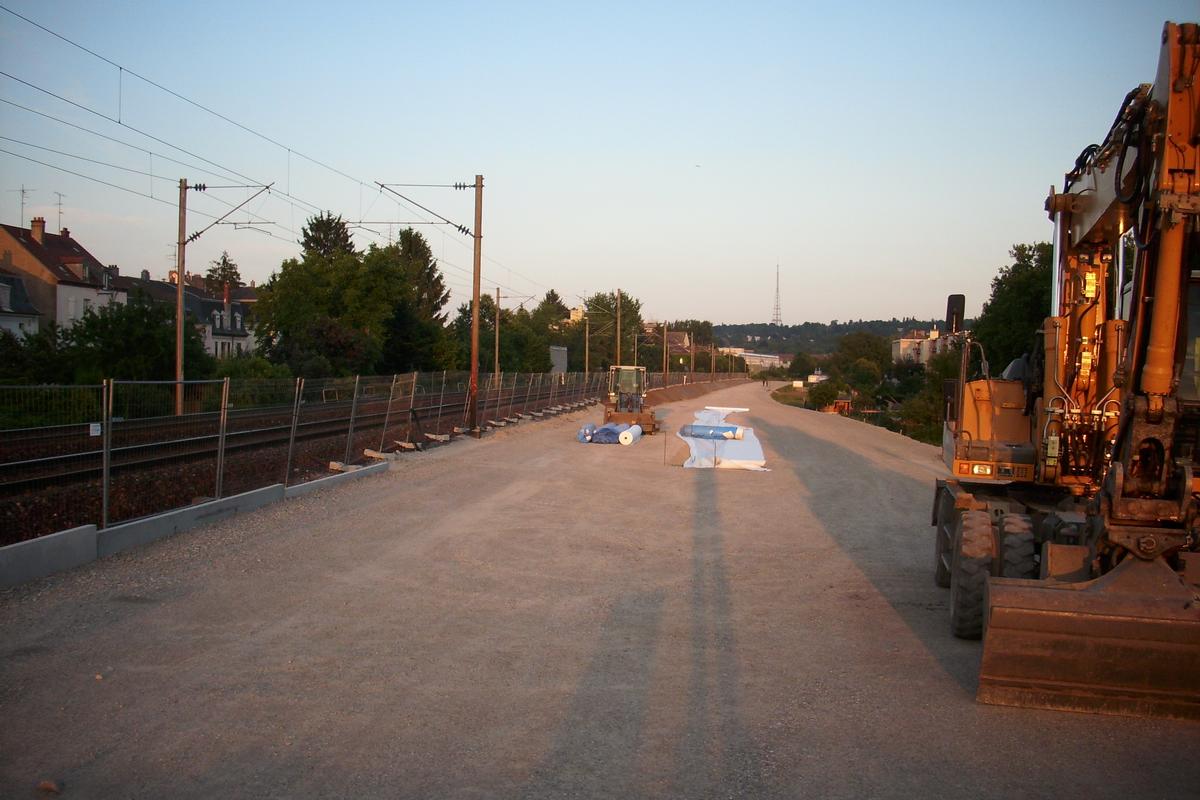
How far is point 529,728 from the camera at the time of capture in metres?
6.04

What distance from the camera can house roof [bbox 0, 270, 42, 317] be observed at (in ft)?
164

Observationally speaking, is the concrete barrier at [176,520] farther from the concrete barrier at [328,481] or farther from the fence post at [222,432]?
the concrete barrier at [328,481]

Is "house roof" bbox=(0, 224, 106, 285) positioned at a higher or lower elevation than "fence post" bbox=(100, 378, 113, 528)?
higher

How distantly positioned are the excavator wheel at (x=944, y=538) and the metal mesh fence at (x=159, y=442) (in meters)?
9.47

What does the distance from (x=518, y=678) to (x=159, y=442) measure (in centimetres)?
834

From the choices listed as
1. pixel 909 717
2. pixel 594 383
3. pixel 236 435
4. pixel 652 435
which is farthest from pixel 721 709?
pixel 594 383

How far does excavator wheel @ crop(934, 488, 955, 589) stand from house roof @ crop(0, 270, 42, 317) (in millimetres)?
50805

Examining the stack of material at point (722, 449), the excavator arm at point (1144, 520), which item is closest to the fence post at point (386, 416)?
the stack of material at point (722, 449)

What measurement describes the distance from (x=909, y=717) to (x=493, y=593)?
15.7 ft

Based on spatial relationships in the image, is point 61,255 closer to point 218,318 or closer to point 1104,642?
point 218,318

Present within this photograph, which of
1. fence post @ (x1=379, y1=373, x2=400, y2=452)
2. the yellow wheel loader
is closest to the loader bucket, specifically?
fence post @ (x1=379, y1=373, x2=400, y2=452)

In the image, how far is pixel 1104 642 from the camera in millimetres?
6141

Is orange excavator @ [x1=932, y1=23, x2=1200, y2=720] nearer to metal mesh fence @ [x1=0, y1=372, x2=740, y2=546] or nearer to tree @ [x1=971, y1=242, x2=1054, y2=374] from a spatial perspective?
metal mesh fence @ [x1=0, y1=372, x2=740, y2=546]

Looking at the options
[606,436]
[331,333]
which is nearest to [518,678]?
[606,436]
